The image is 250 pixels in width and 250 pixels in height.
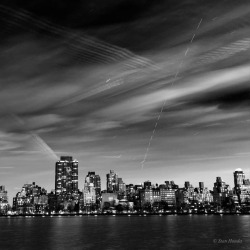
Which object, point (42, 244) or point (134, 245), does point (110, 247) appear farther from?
point (42, 244)

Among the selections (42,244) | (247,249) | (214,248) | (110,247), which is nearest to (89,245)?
(110,247)

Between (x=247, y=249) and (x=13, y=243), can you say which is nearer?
(x=247, y=249)

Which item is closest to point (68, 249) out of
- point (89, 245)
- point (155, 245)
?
point (89, 245)

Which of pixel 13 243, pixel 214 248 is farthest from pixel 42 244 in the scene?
pixel 214 248

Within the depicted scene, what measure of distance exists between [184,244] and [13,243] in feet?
131

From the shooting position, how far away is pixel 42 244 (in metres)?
80.9

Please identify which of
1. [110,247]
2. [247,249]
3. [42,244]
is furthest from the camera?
[42,244]

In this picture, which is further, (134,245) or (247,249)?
(134,245)

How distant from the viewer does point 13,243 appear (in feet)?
273

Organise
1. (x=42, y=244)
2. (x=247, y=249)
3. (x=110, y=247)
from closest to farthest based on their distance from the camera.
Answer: (x=247, y=249) → (x=110, y=247) → (x=42, y=244)

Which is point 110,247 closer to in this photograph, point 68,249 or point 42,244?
point 68,249

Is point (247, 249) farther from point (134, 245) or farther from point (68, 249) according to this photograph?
point (68, 249)

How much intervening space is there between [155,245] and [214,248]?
44.5 ft

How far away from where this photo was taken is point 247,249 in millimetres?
67562
